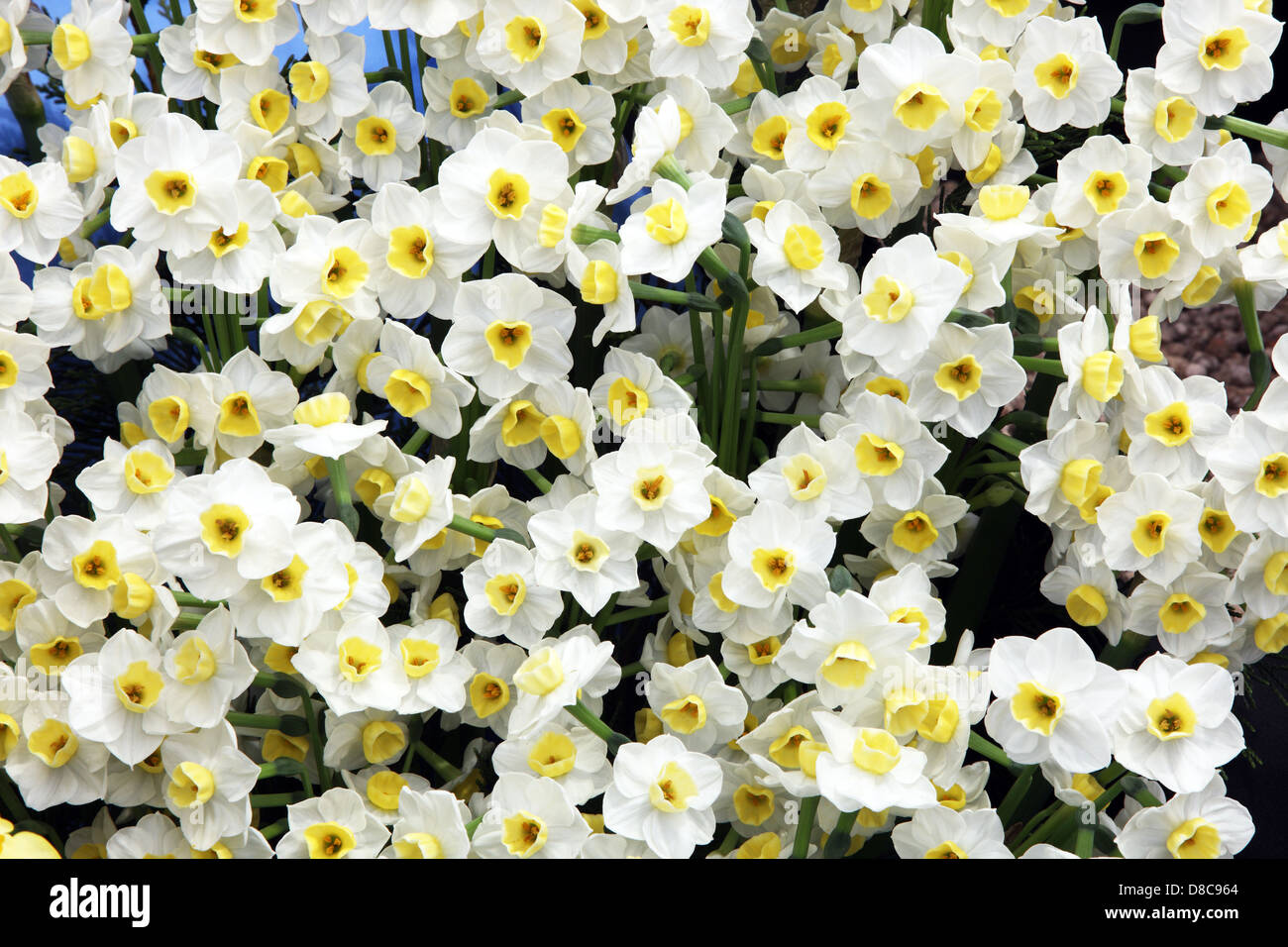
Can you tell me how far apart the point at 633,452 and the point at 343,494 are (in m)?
0.17

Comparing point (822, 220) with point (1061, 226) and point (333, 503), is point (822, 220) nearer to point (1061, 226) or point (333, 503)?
point (1061, 226)

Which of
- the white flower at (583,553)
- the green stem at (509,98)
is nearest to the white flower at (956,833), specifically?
the white flower at (583,553)

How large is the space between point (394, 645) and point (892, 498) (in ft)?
1.06

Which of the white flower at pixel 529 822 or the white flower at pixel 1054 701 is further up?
the white flower at pixel 1054 701

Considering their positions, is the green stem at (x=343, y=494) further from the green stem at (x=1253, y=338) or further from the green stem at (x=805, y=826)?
the green stem at (x=1253, y=338)

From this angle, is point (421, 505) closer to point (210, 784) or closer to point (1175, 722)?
point (210, 784)

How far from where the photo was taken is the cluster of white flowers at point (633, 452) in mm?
671

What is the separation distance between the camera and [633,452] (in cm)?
69

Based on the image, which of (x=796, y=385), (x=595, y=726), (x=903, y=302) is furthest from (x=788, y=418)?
(x=595, y=726)

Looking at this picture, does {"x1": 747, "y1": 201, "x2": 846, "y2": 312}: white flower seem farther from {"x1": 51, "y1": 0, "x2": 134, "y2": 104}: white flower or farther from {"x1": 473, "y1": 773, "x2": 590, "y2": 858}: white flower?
{"x1": 51, "y1": 0, "x2": 134, "y2": 104}: white flower

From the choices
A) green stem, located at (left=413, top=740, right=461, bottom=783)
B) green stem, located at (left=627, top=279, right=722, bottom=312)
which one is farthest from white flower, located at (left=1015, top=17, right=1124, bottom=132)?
green stem, located at (left=413, top=740, right=461, bottom=783)

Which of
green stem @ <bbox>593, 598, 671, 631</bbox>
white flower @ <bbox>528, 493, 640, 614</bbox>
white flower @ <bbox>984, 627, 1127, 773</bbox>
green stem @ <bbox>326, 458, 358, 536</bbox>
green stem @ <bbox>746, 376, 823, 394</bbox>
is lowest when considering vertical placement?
green stem @ <bbox>593, 598, 671, 631</bbox>

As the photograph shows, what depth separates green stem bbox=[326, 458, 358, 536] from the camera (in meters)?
0.69

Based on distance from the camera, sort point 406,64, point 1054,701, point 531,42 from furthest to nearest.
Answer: point 406,64
point 531,42
point 1054,701
